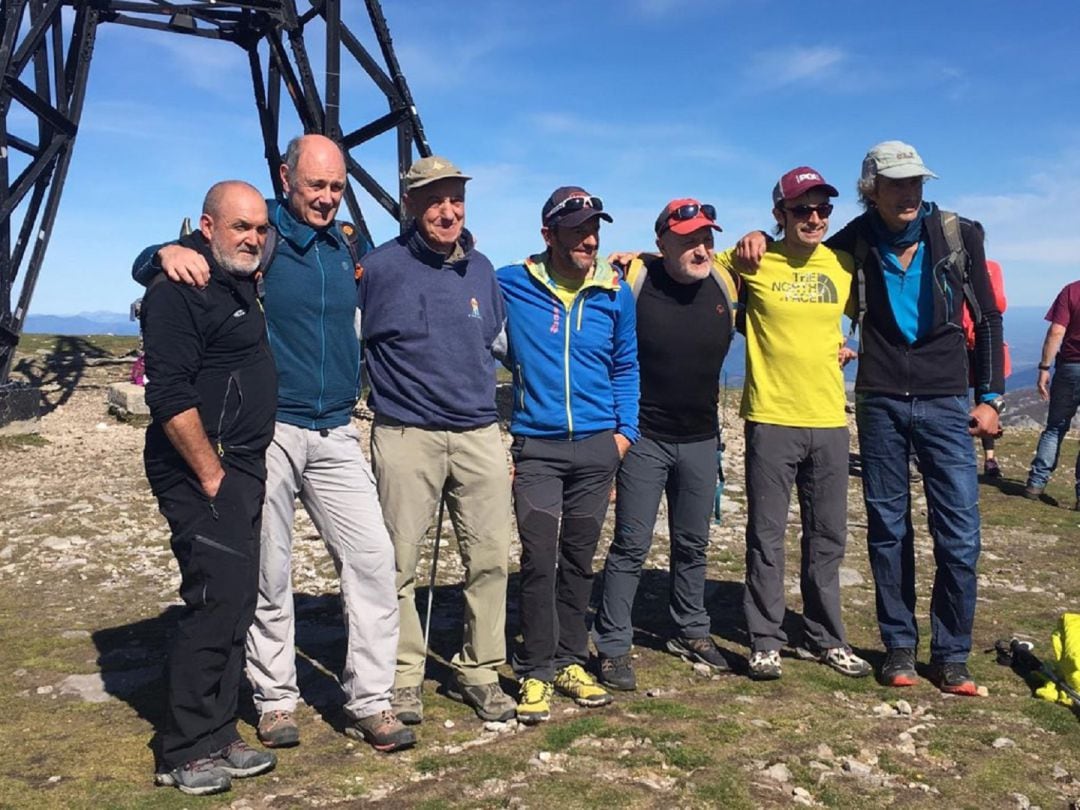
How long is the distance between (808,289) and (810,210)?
0.43 metres

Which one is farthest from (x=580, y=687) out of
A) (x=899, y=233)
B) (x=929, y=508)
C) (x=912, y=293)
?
(x=899, y=233)

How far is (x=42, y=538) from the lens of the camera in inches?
308

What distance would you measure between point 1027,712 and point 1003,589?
8.59ft

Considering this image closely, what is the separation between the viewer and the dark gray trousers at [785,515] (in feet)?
17.2

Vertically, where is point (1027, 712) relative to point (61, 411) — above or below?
below

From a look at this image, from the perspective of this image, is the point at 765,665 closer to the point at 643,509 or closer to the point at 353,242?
the point at 643,509

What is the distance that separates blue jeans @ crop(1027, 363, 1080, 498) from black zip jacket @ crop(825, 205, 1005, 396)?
6275 millimetres

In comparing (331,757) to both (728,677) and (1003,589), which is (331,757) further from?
(1003,589)

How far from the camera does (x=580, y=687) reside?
15.9 feet

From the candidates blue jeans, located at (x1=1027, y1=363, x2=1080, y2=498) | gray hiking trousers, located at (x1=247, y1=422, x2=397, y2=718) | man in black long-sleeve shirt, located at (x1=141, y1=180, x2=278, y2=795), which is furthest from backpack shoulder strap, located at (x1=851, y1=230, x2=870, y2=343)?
blue jeans, located at (x1=1027, y1=363, x2=1080, y2=498)

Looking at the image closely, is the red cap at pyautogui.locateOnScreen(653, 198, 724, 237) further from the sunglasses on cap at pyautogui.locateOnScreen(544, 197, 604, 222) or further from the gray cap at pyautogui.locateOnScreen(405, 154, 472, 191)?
the gray cap at pyautogui.locateOnScreen(405, 154, 472, 191)

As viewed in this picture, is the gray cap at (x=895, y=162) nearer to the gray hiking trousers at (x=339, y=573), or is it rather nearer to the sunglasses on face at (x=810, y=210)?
the sunglasses on face at (x=810, y=210)

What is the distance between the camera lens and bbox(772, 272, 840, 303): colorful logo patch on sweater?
514 centimetres

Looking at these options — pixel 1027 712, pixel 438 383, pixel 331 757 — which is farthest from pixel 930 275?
pixel 331 757
